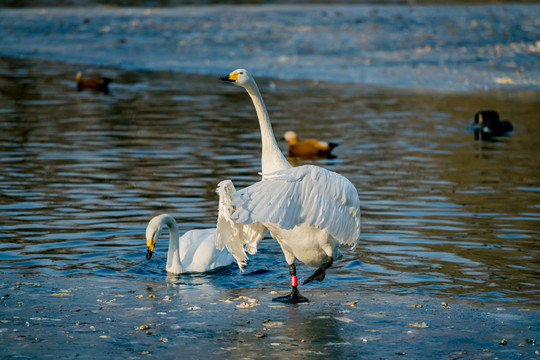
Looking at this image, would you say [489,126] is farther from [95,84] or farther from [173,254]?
[95,84]

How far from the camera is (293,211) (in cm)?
712

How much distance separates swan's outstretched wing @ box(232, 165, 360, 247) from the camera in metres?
6.96

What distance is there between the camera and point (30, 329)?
6.80 meters

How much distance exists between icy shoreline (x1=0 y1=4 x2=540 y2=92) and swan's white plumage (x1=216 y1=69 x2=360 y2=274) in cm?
1723

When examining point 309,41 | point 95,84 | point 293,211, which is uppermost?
point 309,41

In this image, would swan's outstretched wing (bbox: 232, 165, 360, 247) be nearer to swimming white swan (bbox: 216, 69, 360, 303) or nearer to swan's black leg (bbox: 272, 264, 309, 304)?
swimming white swan (bbox: 216, 69, 360, 303)

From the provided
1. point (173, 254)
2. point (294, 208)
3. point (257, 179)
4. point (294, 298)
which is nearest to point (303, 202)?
point (294, 208)

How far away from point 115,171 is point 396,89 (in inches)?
493

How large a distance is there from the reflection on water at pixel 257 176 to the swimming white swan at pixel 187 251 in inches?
6.6

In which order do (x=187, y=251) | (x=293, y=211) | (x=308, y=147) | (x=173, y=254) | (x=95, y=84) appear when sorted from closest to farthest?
(x=293, y=211), (x=173, y=254), (x=187, y=251), (x=308, y=147), (x=95, y=84)

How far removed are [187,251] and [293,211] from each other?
257 centimetres

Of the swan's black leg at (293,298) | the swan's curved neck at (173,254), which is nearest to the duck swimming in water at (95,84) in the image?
the swan's curved neck at (173,254)

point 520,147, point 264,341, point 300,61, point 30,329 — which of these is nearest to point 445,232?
point 264,341

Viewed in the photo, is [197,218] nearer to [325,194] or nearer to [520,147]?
[325,194]
